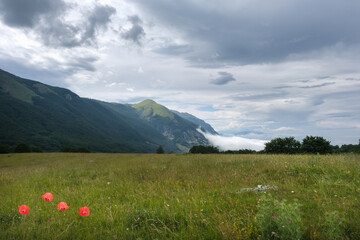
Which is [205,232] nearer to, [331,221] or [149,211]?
[149,211]

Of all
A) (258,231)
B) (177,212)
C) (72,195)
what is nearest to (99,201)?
(72,195)

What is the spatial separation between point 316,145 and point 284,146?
6.05 meters

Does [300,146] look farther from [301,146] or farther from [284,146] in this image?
[284,146]

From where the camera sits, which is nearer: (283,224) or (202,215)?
(283,224)

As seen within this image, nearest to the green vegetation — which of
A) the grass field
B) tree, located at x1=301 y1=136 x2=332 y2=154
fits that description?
tree, located at x1=301 y1=136 x2=332 y2=154

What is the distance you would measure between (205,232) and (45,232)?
3.31m

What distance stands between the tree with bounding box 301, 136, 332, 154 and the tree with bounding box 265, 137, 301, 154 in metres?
1.59

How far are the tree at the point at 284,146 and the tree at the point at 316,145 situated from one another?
1590 millimetres

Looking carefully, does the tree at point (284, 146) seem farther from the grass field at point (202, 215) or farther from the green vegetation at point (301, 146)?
Answer: the grass field at point (202, 215)

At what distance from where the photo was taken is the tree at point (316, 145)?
38156mm

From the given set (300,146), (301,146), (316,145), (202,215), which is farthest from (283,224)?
(300,146)

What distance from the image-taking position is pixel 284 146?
43281 millimetres

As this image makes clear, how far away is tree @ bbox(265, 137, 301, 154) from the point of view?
140 ft

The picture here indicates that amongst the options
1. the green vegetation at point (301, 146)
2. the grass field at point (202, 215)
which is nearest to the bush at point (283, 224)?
the grass field at point (202, 215)
